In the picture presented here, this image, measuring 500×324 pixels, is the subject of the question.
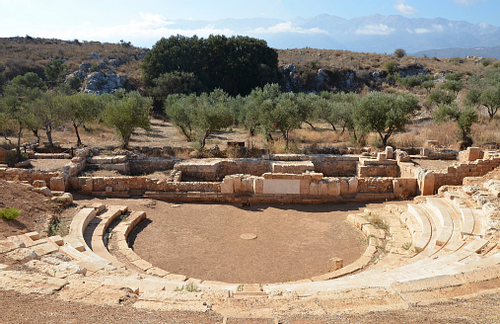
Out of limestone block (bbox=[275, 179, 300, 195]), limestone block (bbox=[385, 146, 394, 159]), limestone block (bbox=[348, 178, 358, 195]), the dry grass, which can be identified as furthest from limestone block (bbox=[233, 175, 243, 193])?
the dry grass

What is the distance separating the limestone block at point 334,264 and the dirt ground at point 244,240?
0.20 meters

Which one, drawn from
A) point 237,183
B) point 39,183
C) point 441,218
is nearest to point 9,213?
point 39,183

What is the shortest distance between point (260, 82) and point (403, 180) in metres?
34.0

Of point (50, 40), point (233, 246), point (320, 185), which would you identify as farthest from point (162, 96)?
point (50, 40)

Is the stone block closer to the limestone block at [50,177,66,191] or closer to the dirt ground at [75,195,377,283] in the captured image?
the dirt ground at [75,195,377,283]

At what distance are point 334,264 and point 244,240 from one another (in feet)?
10.5

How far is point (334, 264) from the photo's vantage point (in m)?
9.01

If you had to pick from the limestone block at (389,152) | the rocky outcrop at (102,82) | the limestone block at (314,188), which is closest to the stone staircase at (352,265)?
the limestone block at (314,188)

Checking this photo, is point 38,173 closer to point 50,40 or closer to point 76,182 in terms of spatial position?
point 76,182

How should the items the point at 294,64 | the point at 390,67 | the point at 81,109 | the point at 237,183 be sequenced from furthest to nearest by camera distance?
the point at 294,64
the point at 390,67
the point at 81,109
the point at 237,183

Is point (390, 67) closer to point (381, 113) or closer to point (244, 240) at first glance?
point (381, 113)

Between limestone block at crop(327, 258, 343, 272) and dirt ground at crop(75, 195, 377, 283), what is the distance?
20 centimetres

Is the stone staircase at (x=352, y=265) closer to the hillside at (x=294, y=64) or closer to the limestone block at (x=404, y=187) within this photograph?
the limestone block at (x=404, y=187)

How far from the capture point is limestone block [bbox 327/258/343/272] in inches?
354
